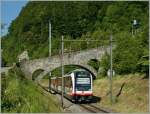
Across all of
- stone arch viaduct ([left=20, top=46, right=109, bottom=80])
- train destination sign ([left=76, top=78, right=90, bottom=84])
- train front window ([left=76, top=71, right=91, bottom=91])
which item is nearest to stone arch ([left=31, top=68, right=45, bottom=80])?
stone arch viaduct ([left=20, top=46, right=109, bottom=80])

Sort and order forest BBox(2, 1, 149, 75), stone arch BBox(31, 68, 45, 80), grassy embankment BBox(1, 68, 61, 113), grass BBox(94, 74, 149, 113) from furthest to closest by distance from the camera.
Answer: forest BBox(2, 1, 149, 75)
stone arch BBox(31, 68, 45, 80)
grass BBox(94, 74, 149, 113)
grassy embankment BBox(1, 68, 61, 113)

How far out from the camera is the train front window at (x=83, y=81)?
132 feet

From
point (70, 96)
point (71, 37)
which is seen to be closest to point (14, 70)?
point (70, 96)

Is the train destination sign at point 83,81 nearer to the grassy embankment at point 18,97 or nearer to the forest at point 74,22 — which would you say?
the grassy embankment at point 18,97

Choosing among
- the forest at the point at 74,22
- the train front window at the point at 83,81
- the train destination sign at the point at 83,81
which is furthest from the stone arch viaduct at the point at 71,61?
the train destination sign at the point at 83,81

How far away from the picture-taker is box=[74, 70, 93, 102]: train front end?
4028 cm

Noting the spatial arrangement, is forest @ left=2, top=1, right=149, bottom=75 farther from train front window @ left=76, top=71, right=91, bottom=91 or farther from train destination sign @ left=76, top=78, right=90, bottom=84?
train destination sign @ left=76, top=78, right=90, bottom=84

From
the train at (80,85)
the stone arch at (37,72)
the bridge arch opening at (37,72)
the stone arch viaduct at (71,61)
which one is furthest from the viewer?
the bridge arch opening at (37,72)

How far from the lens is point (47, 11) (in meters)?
102

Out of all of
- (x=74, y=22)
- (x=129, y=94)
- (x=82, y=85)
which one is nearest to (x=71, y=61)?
(x=82, y=85)

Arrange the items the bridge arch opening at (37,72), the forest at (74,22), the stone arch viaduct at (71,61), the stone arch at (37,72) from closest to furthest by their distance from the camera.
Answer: the stone arch viaduct at (71,61), the stone arch at (37,72), the bridge arch opening at (37,72), the forest at (74,22)

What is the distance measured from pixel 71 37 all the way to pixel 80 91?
56480 mm

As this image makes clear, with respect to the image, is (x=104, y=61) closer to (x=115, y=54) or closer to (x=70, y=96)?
(x=115, y=54)

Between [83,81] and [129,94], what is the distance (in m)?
4.63
